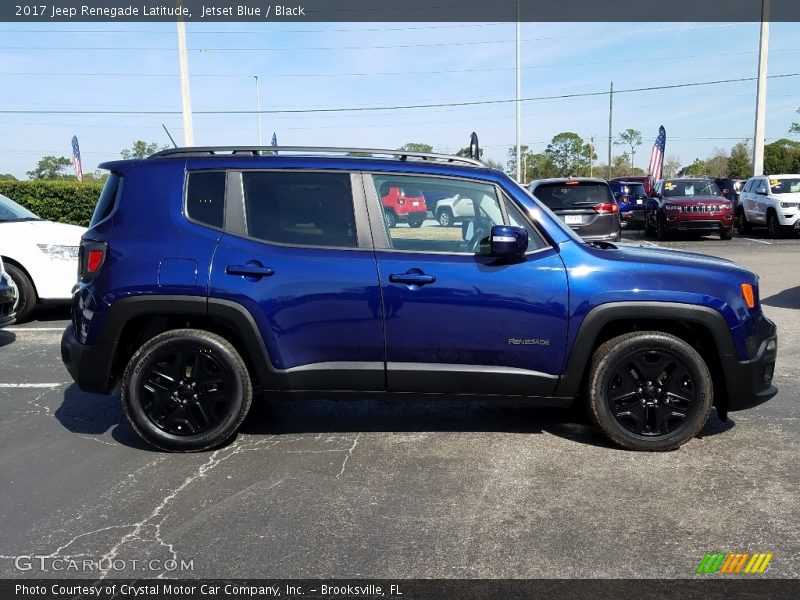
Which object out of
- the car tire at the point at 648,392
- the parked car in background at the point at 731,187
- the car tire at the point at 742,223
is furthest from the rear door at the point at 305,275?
the parked car in background at the point at 731,187

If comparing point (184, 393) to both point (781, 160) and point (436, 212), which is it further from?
point (781, 160)

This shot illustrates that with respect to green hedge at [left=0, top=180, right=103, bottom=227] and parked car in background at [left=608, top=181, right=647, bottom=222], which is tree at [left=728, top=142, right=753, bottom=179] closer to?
parked car in background at [left=608, top=181, right=647, bottom=222]

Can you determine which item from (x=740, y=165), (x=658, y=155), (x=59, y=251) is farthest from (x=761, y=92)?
(x=740, y=165)

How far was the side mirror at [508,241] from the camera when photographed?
3977mm

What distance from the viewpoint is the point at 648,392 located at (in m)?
4.22

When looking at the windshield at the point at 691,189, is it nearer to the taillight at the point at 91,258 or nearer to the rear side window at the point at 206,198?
the rear side window at the point at 206,198

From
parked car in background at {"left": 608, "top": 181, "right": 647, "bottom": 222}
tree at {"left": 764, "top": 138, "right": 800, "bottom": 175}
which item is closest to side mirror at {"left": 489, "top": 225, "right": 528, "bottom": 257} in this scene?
parked car in background at {"left": 608, "top": 181, "right": 647, "bottom": 222}

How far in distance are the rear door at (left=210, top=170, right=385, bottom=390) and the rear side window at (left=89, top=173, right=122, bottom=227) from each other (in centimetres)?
73

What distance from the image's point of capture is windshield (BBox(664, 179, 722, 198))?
19656 mm

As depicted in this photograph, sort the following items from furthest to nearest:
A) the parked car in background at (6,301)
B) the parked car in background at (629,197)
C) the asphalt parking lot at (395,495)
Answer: the parked car in background at (629,197) < the parked car in background at (6,301) < the asphalt parking lot at (395,495)

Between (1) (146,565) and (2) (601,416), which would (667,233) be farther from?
(1) (146,565)

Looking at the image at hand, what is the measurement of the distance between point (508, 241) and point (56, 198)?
1612 centimetres

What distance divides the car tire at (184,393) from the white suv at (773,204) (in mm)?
18508

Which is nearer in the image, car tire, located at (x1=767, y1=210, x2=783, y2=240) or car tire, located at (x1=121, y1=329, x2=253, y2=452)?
car tire, located at (x1=121, y1=329, x2=253, y2=452)
